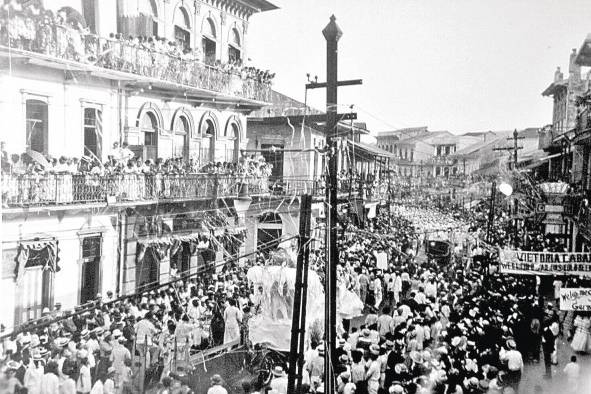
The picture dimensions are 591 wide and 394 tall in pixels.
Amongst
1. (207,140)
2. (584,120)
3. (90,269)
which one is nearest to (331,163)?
(90,269)

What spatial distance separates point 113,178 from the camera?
604 inches

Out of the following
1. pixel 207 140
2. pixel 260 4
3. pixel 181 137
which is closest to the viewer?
pixel 181 137

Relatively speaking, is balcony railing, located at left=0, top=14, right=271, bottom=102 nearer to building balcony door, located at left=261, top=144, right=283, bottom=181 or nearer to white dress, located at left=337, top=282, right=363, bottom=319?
building balcony door, located at left=261, top=144, right=283, bottom=181

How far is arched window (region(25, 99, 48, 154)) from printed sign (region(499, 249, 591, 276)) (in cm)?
1307

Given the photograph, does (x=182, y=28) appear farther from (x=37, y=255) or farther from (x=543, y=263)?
(x=543, y=263)

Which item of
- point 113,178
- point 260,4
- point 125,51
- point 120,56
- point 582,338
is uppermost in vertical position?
point 260,4

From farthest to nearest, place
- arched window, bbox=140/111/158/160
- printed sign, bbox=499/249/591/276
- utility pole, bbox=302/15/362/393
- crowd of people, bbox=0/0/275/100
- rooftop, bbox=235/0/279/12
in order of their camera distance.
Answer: rooftop, bbox=235/0/279/12 → arched window, bbox=140/111/158/160 → printed sign, bbox=499/249/591/276 → crowd of people, bbox=0/0/275/100 → utility pole, bbox=302/15/362/393

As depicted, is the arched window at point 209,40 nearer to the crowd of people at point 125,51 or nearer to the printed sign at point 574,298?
the crowd of people at point 125,51

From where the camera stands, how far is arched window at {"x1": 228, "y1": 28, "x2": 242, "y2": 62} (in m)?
21.6

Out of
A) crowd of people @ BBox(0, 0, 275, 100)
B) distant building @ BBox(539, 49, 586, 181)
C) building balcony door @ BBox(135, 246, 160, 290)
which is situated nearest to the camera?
crowd of people @ BBox(0, 0, 275, 100)

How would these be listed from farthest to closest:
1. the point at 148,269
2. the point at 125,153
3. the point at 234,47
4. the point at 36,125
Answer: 1. the point at 234,47
2. the point at 148,269
3. the point at 125,153
4. the point at 36,125

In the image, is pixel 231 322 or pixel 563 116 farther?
pixel 563 116

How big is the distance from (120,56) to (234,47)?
→ 6831 millimetres

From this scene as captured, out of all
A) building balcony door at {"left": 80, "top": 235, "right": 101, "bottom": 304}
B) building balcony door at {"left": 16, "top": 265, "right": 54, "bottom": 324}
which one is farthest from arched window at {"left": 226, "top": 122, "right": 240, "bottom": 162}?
building balcony door at {"left": 16, "top": 265, "right": 54, "bottom": 324}
